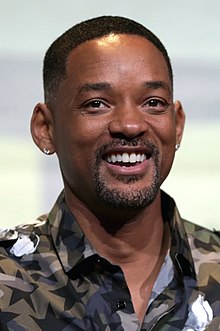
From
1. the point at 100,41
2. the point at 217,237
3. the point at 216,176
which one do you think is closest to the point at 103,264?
the point at 217,237

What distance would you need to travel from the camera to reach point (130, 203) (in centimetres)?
101

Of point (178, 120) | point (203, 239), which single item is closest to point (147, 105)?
point (178, 120)

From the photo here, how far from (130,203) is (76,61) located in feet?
0.70

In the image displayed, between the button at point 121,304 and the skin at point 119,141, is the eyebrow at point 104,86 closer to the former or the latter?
the skin at point 119,141

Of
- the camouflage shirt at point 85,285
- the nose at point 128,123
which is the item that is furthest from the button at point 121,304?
the nose at point 128,123

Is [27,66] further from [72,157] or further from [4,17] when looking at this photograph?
[72,157]

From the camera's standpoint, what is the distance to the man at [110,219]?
1006 mm

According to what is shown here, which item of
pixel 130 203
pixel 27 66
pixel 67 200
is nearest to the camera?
pixel 130 203

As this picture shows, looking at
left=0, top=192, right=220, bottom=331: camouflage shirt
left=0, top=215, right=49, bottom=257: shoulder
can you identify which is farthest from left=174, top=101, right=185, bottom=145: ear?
left=0, top=215, right=49, bottom=257: shoulder

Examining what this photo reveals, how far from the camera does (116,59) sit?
104 cm

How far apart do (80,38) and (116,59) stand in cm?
8

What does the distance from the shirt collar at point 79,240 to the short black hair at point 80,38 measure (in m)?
0.17

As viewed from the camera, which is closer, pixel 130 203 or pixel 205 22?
pixel 130 203

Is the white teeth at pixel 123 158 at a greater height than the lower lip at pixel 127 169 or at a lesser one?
greater
